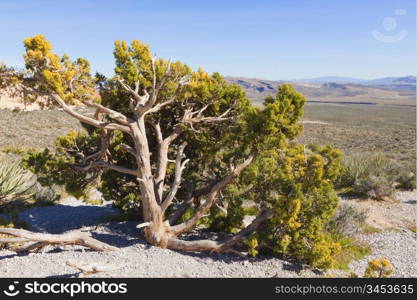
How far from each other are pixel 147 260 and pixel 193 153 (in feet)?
12.3

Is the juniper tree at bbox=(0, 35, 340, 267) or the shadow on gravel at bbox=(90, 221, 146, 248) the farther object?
the shadow on gravel at bbox=(90, 221, 146, 248)

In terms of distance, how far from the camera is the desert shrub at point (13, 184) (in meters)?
10.6

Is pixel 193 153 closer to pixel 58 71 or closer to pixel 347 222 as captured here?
pixel 58 71

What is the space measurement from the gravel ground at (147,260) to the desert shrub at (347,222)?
532 mm

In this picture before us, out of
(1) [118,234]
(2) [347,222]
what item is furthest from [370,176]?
(1) [118,234]

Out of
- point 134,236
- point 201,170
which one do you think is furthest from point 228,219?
point 134,236

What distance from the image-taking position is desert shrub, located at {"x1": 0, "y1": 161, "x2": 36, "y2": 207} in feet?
34.9

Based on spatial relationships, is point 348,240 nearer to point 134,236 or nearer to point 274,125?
point 274,125

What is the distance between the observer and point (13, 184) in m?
10.9

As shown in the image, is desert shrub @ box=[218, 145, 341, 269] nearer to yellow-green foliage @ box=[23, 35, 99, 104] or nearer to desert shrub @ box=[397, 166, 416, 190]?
yellow-green foliage @ box=[23, 35, 99, 104]

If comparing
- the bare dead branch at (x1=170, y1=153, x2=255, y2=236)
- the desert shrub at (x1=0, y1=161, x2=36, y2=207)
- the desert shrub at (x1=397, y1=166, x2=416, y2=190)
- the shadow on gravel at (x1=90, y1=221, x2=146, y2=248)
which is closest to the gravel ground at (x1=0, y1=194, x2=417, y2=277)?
the shadow on gravel at (x1=90, y1=221, x2=146, y2=248)

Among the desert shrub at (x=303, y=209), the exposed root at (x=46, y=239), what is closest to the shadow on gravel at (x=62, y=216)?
the exposed root at (x=46, y=239)

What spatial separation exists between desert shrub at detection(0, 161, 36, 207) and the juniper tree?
2.30 meters

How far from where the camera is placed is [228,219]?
933cm
